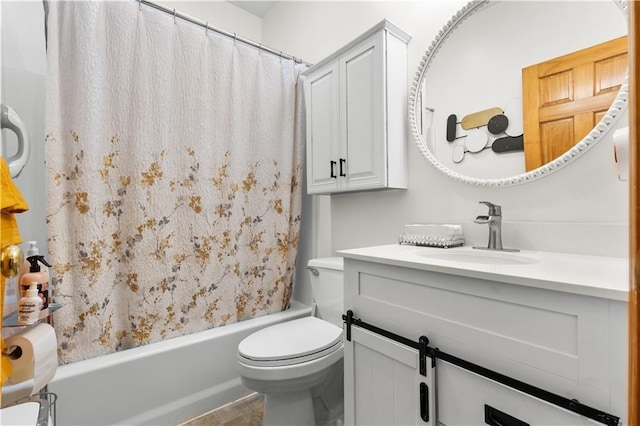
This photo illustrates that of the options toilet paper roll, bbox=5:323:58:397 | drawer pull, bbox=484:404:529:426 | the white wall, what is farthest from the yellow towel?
the white wall

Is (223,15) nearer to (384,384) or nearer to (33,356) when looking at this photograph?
(33,356)

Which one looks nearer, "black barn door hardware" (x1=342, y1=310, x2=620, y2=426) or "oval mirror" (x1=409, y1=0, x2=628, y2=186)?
"black barn door hardware" (x1=342, y1=310, x2=620, y2=426)

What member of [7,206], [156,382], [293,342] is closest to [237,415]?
[156,382]

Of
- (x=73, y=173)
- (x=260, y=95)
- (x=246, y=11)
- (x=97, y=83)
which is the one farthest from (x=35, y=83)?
(x=246, y=11)

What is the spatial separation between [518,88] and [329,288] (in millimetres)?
1182

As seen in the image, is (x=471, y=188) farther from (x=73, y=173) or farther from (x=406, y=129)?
(x=73, y=173)

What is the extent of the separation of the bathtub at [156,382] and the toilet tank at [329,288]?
0.42m

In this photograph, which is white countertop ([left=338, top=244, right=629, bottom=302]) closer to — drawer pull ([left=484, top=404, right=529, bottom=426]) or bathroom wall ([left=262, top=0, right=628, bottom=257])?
bathroom wall ([left=262, top=0, right=628, bottom=257])

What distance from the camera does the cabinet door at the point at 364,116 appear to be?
1392 mm

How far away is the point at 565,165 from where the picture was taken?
39.3 inches

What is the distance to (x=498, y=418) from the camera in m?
0.71

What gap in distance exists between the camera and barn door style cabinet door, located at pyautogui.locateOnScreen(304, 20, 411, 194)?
1.39 metres

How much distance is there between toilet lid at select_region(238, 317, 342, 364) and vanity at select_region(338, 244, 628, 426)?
9.2 inches

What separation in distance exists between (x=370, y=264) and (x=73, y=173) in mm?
1335
